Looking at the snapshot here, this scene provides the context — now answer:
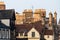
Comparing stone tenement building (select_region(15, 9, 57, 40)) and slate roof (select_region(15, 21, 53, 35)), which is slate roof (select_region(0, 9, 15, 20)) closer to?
stone tenement building (select_region(15, 9, 57, 40))

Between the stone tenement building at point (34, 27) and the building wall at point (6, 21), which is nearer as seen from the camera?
the building wall at point (6, 21)

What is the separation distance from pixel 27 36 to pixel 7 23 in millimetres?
16795

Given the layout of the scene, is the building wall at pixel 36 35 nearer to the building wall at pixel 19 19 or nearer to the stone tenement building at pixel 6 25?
the stone tenement building at pixel 6 25

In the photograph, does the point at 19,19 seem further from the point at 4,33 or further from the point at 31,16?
the point at 4,33

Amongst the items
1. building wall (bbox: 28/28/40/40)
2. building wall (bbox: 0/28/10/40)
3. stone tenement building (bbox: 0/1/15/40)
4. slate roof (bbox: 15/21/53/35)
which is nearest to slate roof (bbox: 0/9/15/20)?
stone tenement building (bbox: 0/1/15/40)

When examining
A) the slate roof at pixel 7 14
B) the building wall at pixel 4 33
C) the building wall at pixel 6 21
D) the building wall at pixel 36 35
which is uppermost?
the slate roof at pixel 7 14

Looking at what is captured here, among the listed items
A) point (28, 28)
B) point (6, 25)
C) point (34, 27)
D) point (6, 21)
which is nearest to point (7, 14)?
point (6, 21)

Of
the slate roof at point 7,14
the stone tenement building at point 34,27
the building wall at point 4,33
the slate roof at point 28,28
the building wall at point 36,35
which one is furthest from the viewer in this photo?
the slate roof at point 28,28

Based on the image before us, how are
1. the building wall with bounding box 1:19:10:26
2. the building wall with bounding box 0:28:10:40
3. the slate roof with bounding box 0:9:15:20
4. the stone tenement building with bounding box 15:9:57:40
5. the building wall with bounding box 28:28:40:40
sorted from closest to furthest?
1. the building wall with bounding box 0:28:10:40
2. the building wall with bounding box 1:19:10:26
3. the slate roof with bounding box 0:9:15:20
4. the building wall with bounding box 28:28:40:40
5. the stone tenement building with bounding box 15:9:57:40

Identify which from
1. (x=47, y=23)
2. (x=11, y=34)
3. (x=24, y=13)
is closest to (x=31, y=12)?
(x=24, y=13)

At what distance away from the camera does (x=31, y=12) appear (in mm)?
107250

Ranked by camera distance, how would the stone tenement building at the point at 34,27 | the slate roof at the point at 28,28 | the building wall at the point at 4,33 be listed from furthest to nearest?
1. the slate roof at the point at 28,28
2. the stone tenement building at the point at 34,27
3. the building wall at the point at 4,33

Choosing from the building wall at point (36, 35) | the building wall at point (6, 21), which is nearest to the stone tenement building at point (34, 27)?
the building wall at point (36, 35)

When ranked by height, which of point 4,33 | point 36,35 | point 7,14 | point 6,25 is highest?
point 7,14
